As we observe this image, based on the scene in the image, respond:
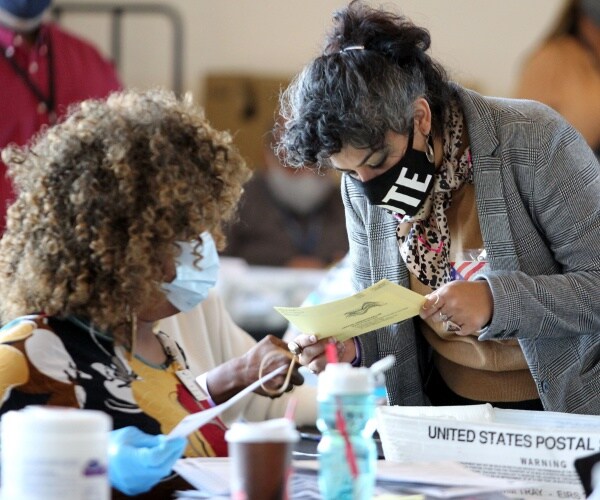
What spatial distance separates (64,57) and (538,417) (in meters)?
2.40

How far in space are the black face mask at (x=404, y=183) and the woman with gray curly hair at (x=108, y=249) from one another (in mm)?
291

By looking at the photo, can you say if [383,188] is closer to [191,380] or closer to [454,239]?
[454,239]

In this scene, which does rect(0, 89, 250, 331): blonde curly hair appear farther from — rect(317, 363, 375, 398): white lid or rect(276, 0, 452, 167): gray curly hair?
rect(317, 363, 375, 398): white lid

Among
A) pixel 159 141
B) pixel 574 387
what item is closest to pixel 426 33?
pixel 159 141

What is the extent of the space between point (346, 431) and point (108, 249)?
454 millimetres

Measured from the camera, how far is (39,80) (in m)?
3.26

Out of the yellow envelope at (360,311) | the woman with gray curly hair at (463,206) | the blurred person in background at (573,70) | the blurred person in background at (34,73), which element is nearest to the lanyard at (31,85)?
the blurred person in background at (34,73)

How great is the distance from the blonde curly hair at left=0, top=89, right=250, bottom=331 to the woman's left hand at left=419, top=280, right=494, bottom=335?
1.17 feet

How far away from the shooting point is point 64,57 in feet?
11.1

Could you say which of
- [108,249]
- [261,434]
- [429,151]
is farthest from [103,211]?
[429,151]

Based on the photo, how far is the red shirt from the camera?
3.16 m

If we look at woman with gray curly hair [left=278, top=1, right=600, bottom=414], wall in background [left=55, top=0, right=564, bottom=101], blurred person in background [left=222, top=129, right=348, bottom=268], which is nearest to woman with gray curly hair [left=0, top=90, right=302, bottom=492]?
woman with gray curly hair [left=278, top=1, right=600, bottom=414]
